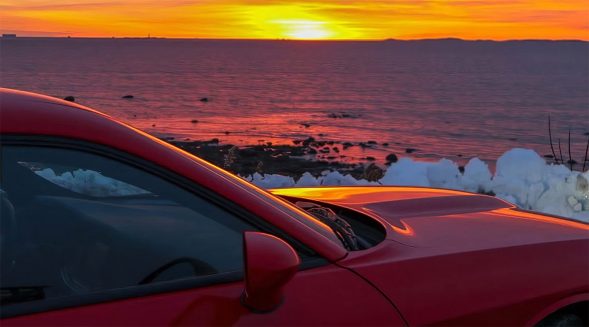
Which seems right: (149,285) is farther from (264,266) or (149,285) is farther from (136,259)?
(264,266)

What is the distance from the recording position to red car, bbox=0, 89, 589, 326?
74.3 inches

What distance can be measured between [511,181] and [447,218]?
4.81m

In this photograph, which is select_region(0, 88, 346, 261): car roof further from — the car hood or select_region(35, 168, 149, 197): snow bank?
the car hood

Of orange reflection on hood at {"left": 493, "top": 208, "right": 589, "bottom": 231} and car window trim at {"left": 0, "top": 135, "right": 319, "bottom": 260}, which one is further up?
car window trim at {"left": 0, "top": 135, "right": 319, "bottom": 260}

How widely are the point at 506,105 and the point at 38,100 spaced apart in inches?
1749

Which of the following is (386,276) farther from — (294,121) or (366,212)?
(294,121)

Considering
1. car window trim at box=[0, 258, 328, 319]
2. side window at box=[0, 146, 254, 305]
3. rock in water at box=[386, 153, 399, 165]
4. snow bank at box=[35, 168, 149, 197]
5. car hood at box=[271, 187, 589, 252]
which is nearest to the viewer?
car window trim at box=[0, 258, 328, 319]

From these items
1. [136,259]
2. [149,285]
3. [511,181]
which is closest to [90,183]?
[136,259]

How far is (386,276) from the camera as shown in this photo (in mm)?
2264

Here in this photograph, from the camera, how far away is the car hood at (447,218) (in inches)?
104

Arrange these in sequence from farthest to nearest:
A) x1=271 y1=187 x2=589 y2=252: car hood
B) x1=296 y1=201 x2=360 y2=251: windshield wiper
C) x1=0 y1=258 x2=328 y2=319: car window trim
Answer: x1=271 y1=187 x2=589 y2=252: car hood < x1=296 y1=201 x2=360 y2=251: windshield wiper < x1=0 y1=258 x2=328 y2=319: car window trim

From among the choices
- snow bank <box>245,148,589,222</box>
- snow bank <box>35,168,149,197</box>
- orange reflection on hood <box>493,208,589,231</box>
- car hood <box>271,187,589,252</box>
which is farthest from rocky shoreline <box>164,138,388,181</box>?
snow bank <box>35,168,149,197</box>

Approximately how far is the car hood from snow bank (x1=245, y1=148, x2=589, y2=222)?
10.7 feet

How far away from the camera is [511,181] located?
7469 mm
